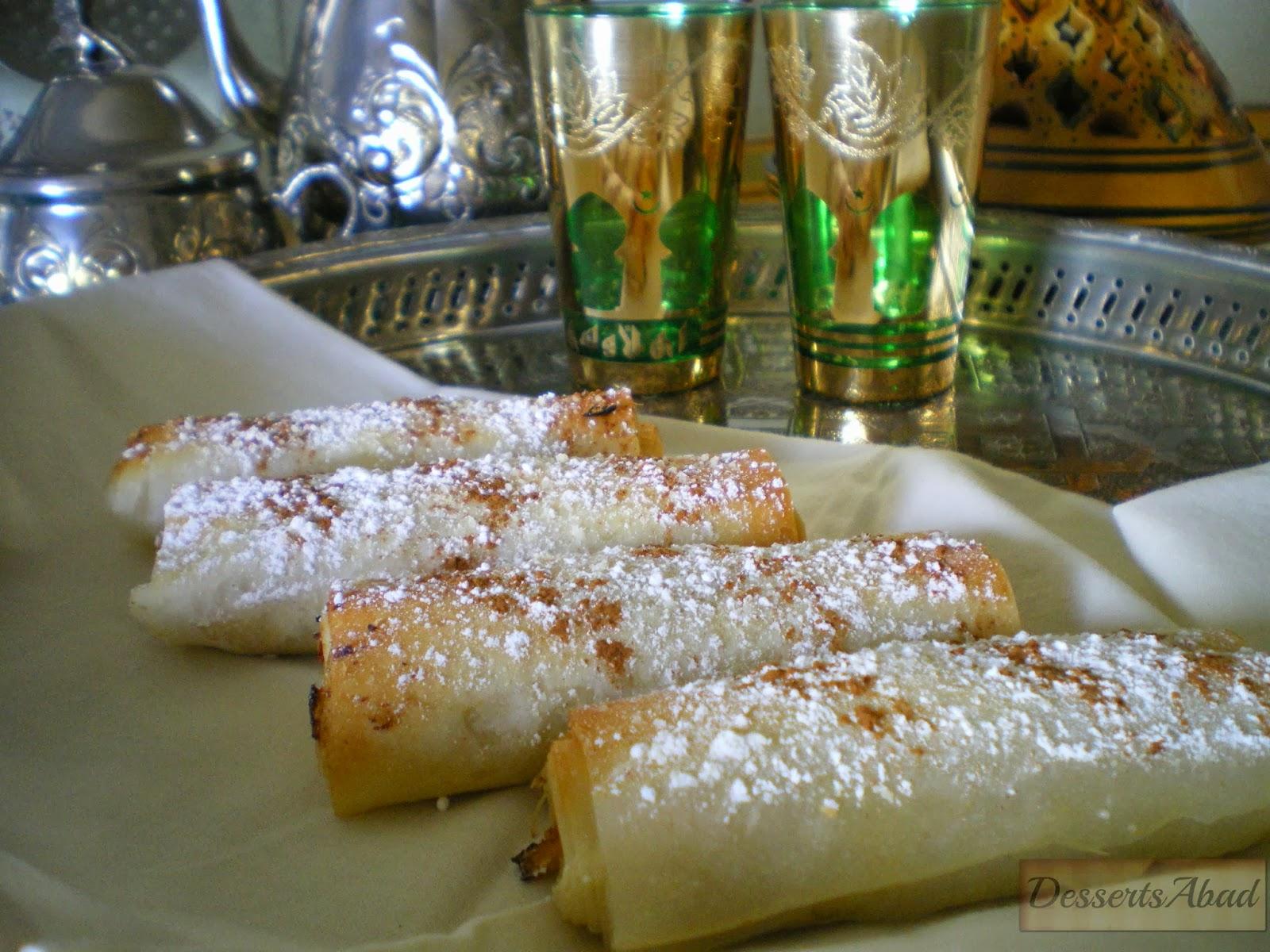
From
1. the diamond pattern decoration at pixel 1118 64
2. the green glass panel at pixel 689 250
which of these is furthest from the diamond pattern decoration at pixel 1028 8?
the green glass panel at pixel 689 250

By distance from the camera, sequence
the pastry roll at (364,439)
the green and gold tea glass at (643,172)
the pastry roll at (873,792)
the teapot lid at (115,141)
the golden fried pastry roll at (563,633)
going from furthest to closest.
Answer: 1. the teapot lid at (115,141)
2. the green and gold tea glass at (643,172)
3. the pastry roll at (364,439)
4. the golden fried pastry roll at (563,633)
5. the pastry roll at (873,792)

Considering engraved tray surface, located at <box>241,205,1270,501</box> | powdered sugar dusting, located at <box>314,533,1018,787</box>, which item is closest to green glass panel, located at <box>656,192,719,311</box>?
engraved tray surface, located at <box>241,205,1270,501</box>

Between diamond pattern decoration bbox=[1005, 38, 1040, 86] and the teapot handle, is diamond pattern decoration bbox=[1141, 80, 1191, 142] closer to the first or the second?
diamond pattern decoration bbox=[1005, 38, 1040, 86]

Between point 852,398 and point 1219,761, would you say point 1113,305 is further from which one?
point 1219,761

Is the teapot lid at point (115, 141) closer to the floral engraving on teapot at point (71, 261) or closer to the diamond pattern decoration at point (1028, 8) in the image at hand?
the floral engraving on teapot at point (71, 261)

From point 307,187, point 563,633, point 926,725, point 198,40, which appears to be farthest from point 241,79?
point 926,725

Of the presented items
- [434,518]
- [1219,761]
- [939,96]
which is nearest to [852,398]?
[939,96]
